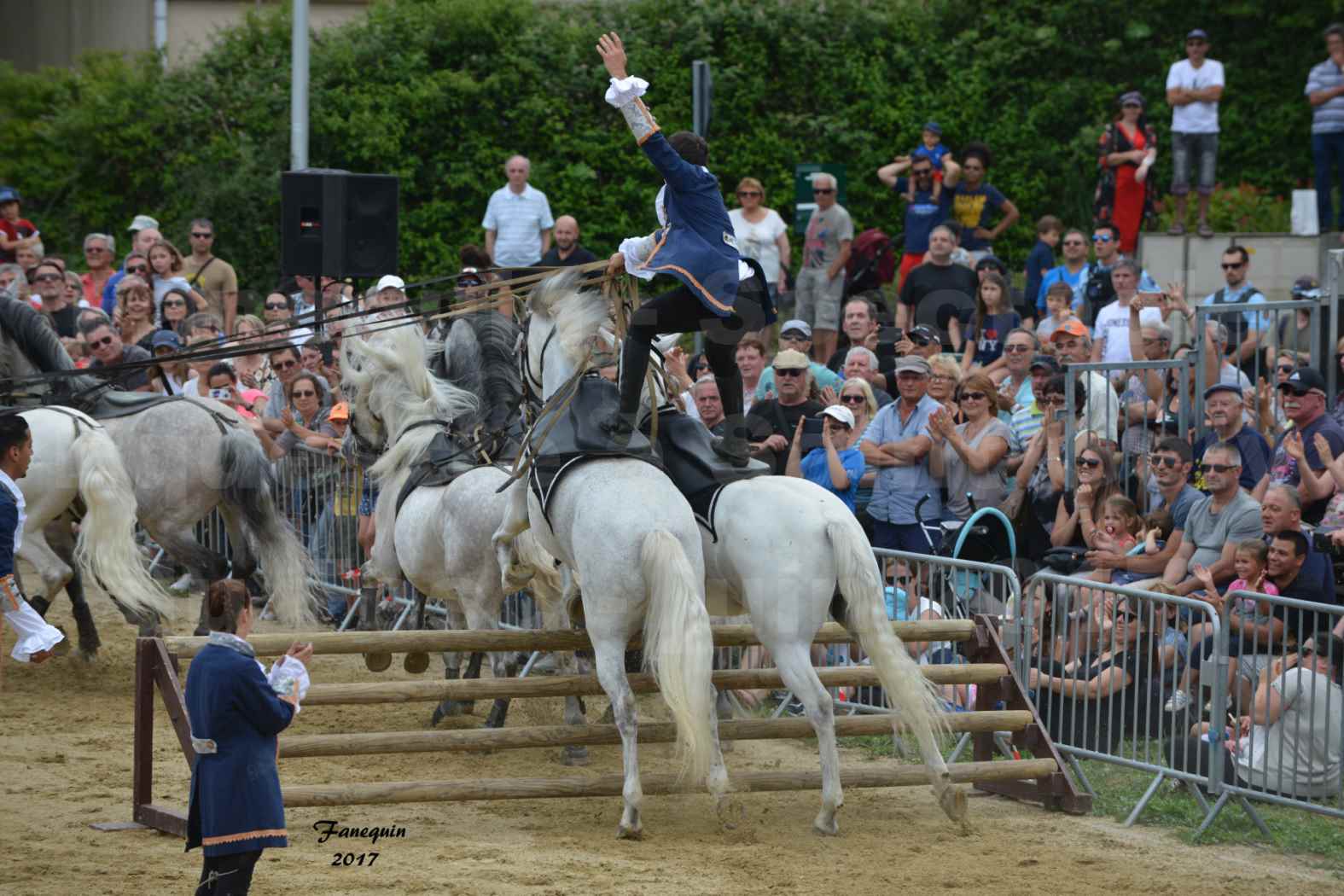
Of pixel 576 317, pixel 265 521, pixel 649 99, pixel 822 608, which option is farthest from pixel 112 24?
pixel 822 608

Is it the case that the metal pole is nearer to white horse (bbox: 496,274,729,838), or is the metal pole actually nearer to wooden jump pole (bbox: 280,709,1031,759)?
white horse (bbox: 496,274,729,838)

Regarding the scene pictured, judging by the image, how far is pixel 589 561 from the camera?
8602 millimetres

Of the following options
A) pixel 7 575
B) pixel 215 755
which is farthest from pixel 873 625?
pixel 7 575

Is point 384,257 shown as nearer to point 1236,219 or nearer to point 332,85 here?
point 332,85

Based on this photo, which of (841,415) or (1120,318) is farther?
(1120,318)

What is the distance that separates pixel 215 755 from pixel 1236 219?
51.8 ft

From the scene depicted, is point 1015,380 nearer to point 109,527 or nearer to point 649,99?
point 109,527

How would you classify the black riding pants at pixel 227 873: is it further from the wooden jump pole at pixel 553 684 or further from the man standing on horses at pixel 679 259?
the man standing on horses at pixel 679 259

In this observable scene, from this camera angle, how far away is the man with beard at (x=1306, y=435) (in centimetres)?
1077

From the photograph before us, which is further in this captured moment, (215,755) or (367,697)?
(367,697)

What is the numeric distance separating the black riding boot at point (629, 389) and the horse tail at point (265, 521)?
398cm

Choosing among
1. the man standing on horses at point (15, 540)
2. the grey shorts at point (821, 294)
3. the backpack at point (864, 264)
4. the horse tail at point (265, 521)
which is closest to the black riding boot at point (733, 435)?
the man standing on horses at point (15, 540)

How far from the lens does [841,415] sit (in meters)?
11.7

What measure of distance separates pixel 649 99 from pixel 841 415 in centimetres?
1052
